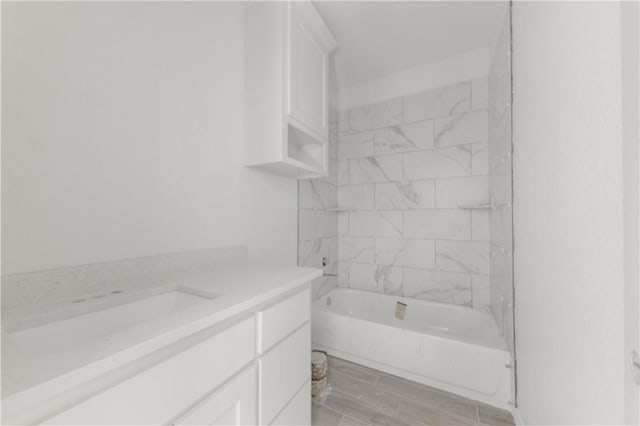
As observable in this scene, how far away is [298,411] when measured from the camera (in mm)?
1097

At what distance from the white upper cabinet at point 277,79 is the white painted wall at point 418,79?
3.79ft

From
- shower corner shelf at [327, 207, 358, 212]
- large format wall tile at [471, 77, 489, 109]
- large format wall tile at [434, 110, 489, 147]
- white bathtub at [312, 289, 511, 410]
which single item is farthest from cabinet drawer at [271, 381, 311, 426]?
large format wall tile at [471, 77, 489, 109]

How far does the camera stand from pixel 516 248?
1401 mm

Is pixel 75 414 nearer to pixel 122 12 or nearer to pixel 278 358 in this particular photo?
pixel 278 358

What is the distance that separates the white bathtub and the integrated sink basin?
1.35m

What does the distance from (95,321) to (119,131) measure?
0.69 meters

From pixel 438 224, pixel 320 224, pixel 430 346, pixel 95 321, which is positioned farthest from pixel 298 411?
pixel 438 224

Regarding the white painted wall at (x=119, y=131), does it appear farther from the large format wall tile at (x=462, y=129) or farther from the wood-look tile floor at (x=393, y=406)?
the large format wall tile at (x=462, y=129)

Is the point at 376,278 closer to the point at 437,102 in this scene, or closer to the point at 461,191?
the point at 461,191

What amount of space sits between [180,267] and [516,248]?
1.80m

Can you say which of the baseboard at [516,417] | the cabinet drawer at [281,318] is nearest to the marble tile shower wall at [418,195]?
the baseboard at [516,417]

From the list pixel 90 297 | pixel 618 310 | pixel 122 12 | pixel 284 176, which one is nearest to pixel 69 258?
pixel 90 297

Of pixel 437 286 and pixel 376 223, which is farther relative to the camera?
pixel 376 223

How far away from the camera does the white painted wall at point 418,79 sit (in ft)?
7.21
